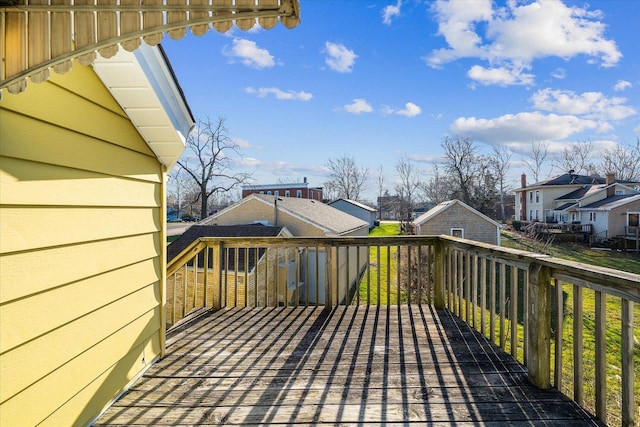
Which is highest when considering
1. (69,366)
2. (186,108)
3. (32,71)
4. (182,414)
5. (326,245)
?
(186,108)

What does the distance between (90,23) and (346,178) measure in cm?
4838

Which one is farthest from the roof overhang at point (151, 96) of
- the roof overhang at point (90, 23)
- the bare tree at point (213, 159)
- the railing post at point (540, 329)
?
the bare tree at point (213, 159)

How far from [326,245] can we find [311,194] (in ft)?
139

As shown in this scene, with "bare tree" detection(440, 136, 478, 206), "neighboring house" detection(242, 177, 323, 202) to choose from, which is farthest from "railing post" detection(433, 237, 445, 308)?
"neighboring house" detection(242, 177, 323, 202)

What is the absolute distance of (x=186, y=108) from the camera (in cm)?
267

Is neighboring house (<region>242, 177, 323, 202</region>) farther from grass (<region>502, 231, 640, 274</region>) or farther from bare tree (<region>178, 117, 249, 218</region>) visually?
grass (<region>502, 231, 640, 274</region>)

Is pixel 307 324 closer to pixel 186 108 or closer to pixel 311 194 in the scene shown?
pixel 186 108

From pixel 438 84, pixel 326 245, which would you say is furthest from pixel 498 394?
pixel 438 84

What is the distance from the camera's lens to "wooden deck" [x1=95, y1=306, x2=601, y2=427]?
2.01m

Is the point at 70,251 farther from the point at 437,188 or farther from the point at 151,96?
the point at 437,188

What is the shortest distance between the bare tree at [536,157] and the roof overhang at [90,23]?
4944cm

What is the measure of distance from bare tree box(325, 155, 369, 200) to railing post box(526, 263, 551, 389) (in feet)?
152

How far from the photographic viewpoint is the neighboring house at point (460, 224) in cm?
1866

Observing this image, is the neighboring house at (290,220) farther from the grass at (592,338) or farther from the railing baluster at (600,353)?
the railing baluster at (600,353)
